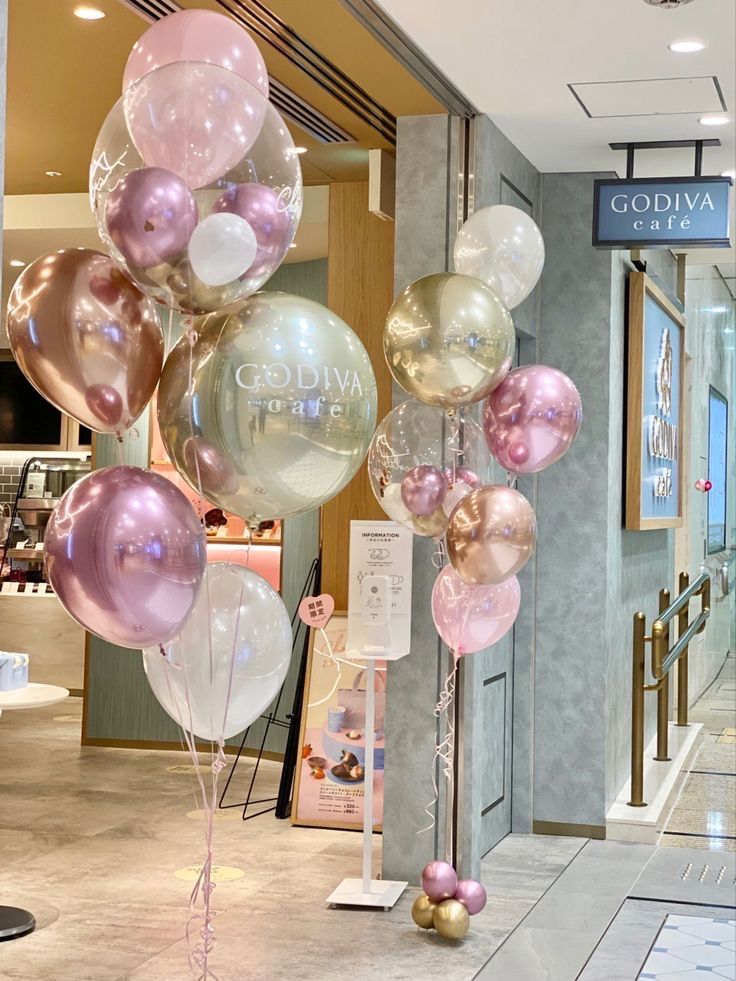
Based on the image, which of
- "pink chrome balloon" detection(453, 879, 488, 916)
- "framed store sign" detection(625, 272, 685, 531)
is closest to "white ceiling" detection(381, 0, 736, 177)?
"framed store sign" detection(625, 272, 685, 531)

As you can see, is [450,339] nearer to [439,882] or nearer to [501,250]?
[501,250]

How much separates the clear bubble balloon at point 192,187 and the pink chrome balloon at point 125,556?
339mm

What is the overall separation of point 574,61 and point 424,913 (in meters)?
2.90

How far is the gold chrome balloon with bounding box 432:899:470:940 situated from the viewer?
4.16 metres

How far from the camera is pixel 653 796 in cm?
608

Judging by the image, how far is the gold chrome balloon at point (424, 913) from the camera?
425 centimetres

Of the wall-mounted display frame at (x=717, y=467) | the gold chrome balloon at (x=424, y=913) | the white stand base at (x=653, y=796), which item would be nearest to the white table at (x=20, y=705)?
the gold chrome balloon at (x=424, y=913)

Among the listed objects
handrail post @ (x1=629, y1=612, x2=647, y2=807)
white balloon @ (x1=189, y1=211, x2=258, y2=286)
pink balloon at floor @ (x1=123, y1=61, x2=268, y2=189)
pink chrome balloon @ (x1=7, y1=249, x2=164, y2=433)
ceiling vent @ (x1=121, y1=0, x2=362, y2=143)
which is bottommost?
handrail post @ (x1=629, y1=612, x2=647, y2=807)

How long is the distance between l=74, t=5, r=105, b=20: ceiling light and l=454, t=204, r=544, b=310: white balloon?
1.38 m

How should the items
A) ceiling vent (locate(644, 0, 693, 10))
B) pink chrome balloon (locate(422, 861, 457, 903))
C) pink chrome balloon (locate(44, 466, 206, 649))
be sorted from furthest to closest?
pink chrome balloon (locate(422, 861, 457, 903))
ceiling vent (locate(644, 0, 693, 10))
pink chrome balloon (locate(44, 466, 206, 649))

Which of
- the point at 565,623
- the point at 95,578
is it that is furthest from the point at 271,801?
the point at 95,578

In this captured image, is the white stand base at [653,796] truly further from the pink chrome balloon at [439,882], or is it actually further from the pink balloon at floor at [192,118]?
the pink balloon at floor at [192,118]

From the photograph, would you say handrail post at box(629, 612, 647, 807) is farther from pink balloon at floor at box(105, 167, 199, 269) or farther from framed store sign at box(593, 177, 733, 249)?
pink balloon at floor at box(105, 167, 199, 269)

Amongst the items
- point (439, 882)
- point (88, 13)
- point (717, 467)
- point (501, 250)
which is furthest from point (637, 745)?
point (717, 467)
